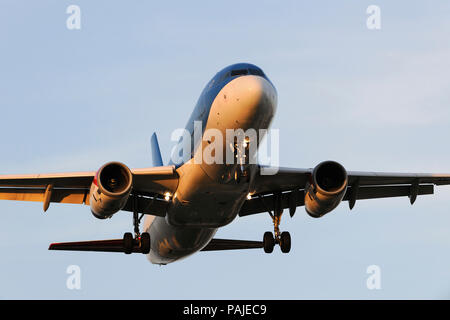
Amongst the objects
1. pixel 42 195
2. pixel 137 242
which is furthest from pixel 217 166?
pixel 42 195

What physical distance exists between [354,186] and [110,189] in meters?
9.88

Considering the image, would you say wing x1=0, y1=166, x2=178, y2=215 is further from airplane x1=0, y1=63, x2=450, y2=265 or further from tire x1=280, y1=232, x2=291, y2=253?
tire x1=280, y1=232, x2=291, y2=253

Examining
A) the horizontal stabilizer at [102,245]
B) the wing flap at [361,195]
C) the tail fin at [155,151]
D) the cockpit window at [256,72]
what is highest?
the cockpit window at [256,72]

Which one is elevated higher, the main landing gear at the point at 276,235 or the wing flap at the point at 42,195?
the wing flap at the point at 42,195

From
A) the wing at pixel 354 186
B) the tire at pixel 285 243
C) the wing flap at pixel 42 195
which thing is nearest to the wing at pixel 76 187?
the wing flap at pixel 42 195

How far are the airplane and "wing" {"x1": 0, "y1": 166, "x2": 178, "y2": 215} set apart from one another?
0.04 metres

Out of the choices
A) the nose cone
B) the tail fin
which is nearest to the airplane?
the nose cone

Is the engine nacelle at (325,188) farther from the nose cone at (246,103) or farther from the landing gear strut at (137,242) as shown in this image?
the landing gear strut at (137,242)

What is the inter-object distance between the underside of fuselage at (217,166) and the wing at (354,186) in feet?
6.93

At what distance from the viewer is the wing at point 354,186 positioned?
1252 inches

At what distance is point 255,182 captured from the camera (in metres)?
31.7

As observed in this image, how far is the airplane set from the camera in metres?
27.4

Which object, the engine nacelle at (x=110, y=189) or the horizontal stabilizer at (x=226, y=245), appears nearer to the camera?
the engine nacelle at (x=110, y=189)
